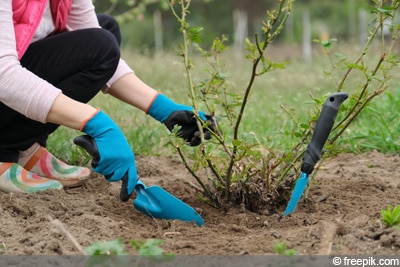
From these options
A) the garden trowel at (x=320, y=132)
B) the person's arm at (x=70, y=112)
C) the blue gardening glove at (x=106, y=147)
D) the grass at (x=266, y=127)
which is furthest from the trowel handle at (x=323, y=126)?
the person's arm at (x=70, y=112)

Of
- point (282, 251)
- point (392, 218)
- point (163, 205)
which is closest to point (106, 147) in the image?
point (163, 205)

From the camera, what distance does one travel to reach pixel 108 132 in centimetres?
225

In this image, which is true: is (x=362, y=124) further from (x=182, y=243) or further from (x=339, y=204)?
(x=182, y=243)

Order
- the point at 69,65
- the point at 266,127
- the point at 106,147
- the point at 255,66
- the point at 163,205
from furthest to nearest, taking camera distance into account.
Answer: the point at 266,127 < the point at 69,65 < the point at 163,205 < the point at 106,147 < the point at 255,66

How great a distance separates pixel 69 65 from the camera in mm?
2738

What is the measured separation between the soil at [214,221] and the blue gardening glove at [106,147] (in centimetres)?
17

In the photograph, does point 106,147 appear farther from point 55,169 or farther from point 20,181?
point 55,169

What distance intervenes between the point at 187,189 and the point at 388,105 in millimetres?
1748

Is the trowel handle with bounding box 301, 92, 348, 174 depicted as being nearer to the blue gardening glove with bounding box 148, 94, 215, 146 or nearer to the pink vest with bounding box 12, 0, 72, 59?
the blue gardening glove with bounding box 148, 94, 215, 146

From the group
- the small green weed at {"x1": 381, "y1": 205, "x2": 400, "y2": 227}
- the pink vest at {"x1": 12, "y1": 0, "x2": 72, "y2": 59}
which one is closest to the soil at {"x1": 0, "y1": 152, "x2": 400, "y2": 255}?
the small green weed at {"x1": 381, "y1": 205, "x2": 400, "y2": 227}

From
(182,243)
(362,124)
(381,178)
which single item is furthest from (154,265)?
(362,124)

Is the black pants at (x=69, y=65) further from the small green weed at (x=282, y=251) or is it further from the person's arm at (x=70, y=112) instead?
the small green weed at (x=282, y=251)

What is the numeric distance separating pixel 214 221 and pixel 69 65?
2.78 feet

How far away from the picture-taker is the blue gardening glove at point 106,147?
2.25 meters
